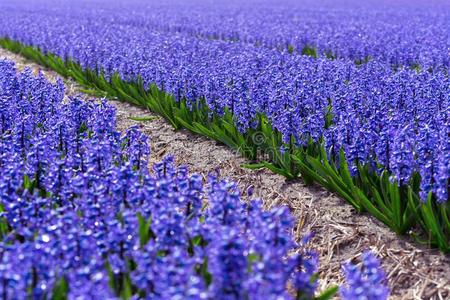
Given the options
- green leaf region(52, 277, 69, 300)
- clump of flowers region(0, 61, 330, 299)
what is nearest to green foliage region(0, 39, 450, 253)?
clump of flowers region(0, 61, 330, 299)

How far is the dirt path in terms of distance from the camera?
13.3ft

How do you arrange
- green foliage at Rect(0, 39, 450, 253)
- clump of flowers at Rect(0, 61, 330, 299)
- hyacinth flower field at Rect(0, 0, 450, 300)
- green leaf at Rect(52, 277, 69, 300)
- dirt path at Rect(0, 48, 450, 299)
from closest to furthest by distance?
clump of flowers at Rect(0, 61, 330, 299) < hyacinth flower field at Rect(0, 0, 450, 300) < green leaf at Rect(52, 277, 69, 300) < dirt path at Rect(0, 48, 450, 299) < green foliage at Rect(0, 39, 450, 253)

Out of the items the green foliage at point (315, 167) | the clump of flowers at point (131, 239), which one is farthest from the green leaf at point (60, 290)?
the green foliage at point (315, 167)

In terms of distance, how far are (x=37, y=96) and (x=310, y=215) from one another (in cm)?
309

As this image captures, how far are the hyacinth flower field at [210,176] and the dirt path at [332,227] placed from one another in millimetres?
49

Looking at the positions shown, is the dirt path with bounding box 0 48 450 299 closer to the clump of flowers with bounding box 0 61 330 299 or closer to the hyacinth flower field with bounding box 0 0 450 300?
the hyacinth flower field with bounding box 0 0 450 300

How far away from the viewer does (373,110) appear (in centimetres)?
582

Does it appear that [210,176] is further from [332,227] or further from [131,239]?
[332,227]

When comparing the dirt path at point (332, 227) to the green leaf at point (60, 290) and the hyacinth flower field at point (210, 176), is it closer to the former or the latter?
the hyacinth flower field at point (210, 176)

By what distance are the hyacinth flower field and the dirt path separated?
5 centimetres

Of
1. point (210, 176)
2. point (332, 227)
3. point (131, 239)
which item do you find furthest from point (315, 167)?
point (131, 239)

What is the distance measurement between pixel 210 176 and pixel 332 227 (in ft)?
4.88

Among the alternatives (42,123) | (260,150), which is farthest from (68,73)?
(260,150)

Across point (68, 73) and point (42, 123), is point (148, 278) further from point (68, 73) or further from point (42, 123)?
point (68, 73)
